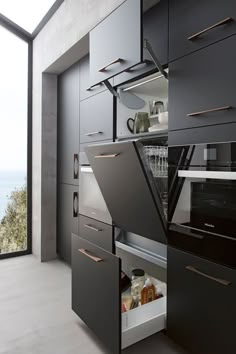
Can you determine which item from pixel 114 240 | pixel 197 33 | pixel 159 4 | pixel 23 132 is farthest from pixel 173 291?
pixel 23 132

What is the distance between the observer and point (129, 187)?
189 centimetres

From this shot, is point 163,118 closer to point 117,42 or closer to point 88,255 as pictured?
point 117,42

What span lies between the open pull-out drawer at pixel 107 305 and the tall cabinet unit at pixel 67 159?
109 centimetres

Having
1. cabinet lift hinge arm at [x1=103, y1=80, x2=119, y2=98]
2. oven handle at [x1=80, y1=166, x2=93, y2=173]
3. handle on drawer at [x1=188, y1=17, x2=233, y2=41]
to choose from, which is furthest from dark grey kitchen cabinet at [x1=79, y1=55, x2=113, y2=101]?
handle on drawer at [x1=188, y1=17, x2=233, y2=41]

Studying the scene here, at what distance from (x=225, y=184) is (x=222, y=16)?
2.71 ft

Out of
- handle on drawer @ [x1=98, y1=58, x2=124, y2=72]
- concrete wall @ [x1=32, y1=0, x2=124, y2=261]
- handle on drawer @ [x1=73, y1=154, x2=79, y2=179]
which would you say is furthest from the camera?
concrete wall @ [x1=32, y1=0, x2=124, y2=261]

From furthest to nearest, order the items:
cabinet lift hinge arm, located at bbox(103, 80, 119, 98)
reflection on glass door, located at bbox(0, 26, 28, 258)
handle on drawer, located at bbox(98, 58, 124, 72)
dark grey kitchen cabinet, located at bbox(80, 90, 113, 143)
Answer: reflection on glass door, located at bbox(0, 26, 28, 258)
dark grey kitchen cabinet, located at bbox(80, 90, 113, 143)
cabinet lift hinge arm, located at bbox(103, 80, 119, 98)
handle on drawer, located at bbox(98, 58, 124, 72)

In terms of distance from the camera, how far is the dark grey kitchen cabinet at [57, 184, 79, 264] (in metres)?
3.11

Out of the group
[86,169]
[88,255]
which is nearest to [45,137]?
[86,169]

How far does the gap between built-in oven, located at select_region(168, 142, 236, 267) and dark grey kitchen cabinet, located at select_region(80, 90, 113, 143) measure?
2.70 ft

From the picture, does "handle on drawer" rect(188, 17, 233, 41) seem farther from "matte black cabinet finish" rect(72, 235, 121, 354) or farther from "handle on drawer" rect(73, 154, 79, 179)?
"handle on drawer" rect(73, 154, 79, 179)

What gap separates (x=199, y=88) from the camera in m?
1.55

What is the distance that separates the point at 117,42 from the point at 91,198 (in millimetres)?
1400

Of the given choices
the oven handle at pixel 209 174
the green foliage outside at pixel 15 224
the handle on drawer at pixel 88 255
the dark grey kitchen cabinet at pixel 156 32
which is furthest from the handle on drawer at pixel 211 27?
the green foliage outside at pixel 15 224
